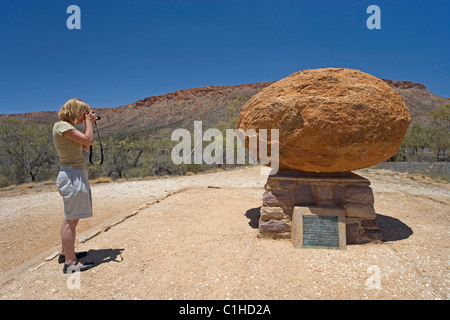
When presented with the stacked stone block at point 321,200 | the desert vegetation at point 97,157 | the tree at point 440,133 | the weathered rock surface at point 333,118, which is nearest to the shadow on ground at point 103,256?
the stacked stone block at point 321,200

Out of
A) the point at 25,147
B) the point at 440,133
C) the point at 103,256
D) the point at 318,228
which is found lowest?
the point at 103,256

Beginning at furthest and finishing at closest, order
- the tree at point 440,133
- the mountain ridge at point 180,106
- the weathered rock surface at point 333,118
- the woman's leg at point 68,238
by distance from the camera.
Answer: the mountain ridge at point 180,106
the tree at point 440,133
the weathered rock surface at point 333,118
the woman's leg at point 68,238

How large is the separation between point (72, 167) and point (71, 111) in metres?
0.62

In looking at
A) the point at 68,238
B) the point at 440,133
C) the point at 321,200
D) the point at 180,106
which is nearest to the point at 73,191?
the point at 68,238

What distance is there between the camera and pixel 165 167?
1451cm

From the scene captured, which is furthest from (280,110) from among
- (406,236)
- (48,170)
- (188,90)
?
(188,90)

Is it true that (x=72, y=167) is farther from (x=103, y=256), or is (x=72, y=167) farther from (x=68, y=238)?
(x=103, y=256)

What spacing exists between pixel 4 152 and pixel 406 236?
16920 millimetres

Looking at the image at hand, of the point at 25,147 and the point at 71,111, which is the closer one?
the point at 71,111

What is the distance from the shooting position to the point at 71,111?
2.72 m

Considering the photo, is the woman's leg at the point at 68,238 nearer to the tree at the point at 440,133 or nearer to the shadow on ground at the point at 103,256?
the shadow on ground at the point at 103,256

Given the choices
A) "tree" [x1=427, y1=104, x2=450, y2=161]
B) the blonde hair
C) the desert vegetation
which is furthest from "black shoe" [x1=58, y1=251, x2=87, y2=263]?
"tree" [x1=427, y1=104, x2=450, y2=161]

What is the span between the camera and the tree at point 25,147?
12852 mm

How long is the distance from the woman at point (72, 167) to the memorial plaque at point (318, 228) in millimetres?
2629
